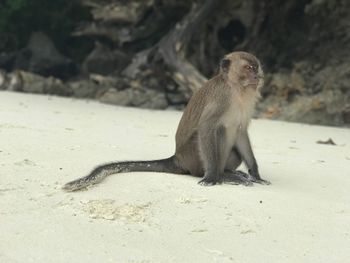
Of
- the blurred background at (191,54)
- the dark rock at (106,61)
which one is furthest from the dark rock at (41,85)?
the dark rock at (106,61)

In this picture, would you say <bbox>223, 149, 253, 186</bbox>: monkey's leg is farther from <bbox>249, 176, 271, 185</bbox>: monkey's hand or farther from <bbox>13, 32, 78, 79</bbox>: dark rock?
<bbox>13, 32, 78, 79</bbox>: dark rock

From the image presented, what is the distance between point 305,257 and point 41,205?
1733mm

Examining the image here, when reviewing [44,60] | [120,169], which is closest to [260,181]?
[120,169]

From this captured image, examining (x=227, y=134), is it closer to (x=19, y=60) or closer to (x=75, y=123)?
(x=75, y=123)

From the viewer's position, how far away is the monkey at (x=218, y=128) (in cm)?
542

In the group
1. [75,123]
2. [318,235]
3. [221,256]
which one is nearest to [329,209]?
[318,235]

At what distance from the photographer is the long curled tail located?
4617mm

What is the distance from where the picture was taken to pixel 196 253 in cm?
355

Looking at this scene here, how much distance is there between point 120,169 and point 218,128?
35.5 inches

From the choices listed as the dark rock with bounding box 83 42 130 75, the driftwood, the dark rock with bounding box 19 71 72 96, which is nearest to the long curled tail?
the driftwood

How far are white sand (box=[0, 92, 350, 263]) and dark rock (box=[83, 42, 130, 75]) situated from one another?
701cm

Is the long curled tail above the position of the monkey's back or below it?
below

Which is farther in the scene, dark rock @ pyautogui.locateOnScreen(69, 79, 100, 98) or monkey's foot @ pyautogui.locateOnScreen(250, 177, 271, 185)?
dark rock @ pyautogui.locateOnScreen(69, 79, 100, 98)

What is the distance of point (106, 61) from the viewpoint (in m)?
13.9
